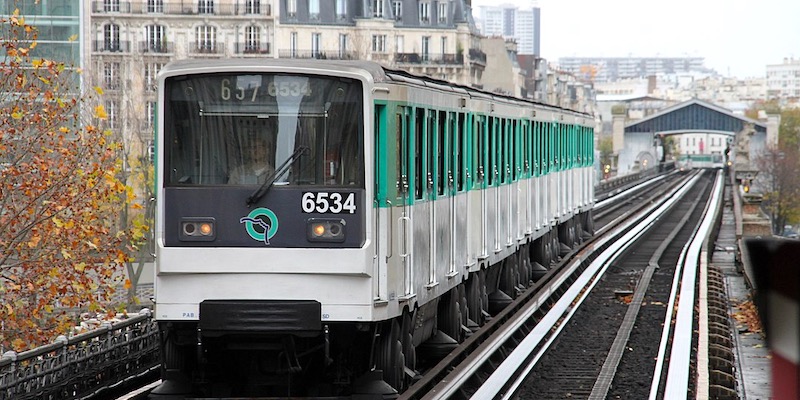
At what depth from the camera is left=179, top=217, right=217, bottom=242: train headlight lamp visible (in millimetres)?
9945

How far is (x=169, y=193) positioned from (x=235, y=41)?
60.7 meters

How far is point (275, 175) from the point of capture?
391 inches

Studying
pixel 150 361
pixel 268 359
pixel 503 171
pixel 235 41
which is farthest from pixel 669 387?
pixel 235 41

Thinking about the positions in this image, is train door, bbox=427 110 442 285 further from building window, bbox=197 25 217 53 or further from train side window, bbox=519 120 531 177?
building window, bbox=197 25 217 53

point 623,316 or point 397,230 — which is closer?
point 397,230

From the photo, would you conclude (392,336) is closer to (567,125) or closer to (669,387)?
(669,387)

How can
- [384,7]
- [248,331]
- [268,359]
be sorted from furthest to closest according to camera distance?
[384,7]
[268,359]
[248,331]

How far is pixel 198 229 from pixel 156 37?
2339 inches

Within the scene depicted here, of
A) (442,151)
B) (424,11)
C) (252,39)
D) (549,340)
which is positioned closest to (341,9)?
(252,39)

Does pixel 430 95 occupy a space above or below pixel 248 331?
above

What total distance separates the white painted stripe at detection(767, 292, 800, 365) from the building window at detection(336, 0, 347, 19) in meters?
73.0

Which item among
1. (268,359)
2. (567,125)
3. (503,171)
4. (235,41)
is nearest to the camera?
Result: (268,359)

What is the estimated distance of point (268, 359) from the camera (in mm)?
10602

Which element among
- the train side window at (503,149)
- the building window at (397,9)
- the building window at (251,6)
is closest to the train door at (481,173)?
the train side window at (503,149)
